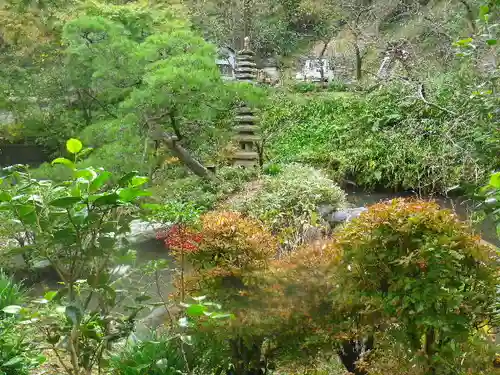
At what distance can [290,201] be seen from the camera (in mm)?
7453

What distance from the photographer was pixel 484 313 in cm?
267

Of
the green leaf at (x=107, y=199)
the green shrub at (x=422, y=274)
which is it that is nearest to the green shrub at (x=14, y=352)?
the green leaf at (x=107, y=199)

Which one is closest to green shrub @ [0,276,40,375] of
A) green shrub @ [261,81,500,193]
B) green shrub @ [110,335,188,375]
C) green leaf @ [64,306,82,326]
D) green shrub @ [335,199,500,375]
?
green shrub @ [110,335,188,375]

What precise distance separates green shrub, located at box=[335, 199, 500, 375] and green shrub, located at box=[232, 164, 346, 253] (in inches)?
161

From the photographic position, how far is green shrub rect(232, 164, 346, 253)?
7.15m

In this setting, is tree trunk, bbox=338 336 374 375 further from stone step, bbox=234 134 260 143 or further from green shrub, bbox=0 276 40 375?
stone step, bbox=234 134 260 143

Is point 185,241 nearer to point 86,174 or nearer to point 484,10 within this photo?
point 86,174

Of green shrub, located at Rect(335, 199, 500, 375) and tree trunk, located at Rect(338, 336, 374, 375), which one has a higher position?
green shrub, located at Rect(335, 199, 500, 375)

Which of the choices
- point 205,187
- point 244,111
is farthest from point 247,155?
point 205,187

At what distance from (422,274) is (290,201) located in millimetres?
4933

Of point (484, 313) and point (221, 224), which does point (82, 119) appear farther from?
point (484, 313)

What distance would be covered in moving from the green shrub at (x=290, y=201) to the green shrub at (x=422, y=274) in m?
4.10

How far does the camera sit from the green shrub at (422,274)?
2.49 metres

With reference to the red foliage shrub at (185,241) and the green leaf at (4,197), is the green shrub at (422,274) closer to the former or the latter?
the red foliage shrub at (185,241)
